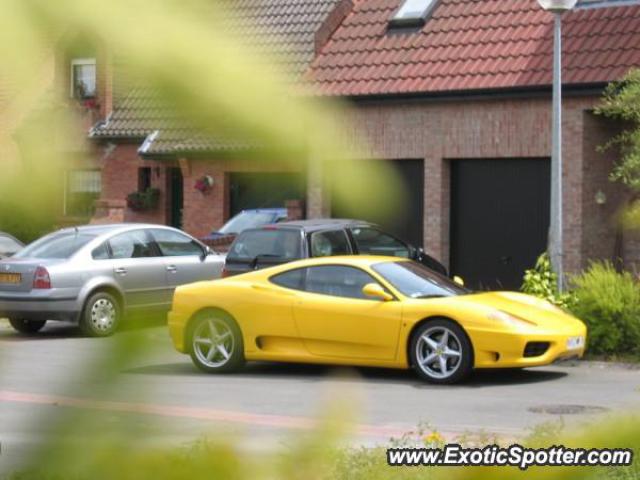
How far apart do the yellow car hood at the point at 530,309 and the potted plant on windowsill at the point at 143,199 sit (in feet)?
36.7

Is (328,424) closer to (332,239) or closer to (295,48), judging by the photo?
(295,48)

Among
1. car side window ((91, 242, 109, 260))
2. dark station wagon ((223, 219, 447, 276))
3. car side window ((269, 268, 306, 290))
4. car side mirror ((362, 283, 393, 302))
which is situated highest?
car side window ((91, 242, 109, 260))

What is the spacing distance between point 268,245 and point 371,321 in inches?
178

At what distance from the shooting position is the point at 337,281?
14125mm

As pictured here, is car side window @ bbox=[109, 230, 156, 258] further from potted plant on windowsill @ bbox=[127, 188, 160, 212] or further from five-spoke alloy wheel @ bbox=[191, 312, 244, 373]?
five-spoke alloy wheel @ bbox=[191, 312, 244, 373]

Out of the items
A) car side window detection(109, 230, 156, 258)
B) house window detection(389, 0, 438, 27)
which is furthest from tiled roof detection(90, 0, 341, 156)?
car side window detection(109, 230, 156, 258)

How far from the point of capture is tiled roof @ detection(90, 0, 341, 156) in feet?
4.29

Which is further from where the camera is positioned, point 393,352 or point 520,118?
point 520,118

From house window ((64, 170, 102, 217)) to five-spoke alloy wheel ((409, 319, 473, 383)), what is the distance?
1176cm

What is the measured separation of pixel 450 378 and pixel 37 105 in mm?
12172

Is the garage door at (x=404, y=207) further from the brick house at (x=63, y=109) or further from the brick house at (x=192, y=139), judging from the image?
the brick house at (x=63, y=109)

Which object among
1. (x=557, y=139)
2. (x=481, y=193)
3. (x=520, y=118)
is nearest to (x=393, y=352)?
(x=557, y=139)

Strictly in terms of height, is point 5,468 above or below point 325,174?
below

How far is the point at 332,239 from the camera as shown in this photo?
17.6 metres
